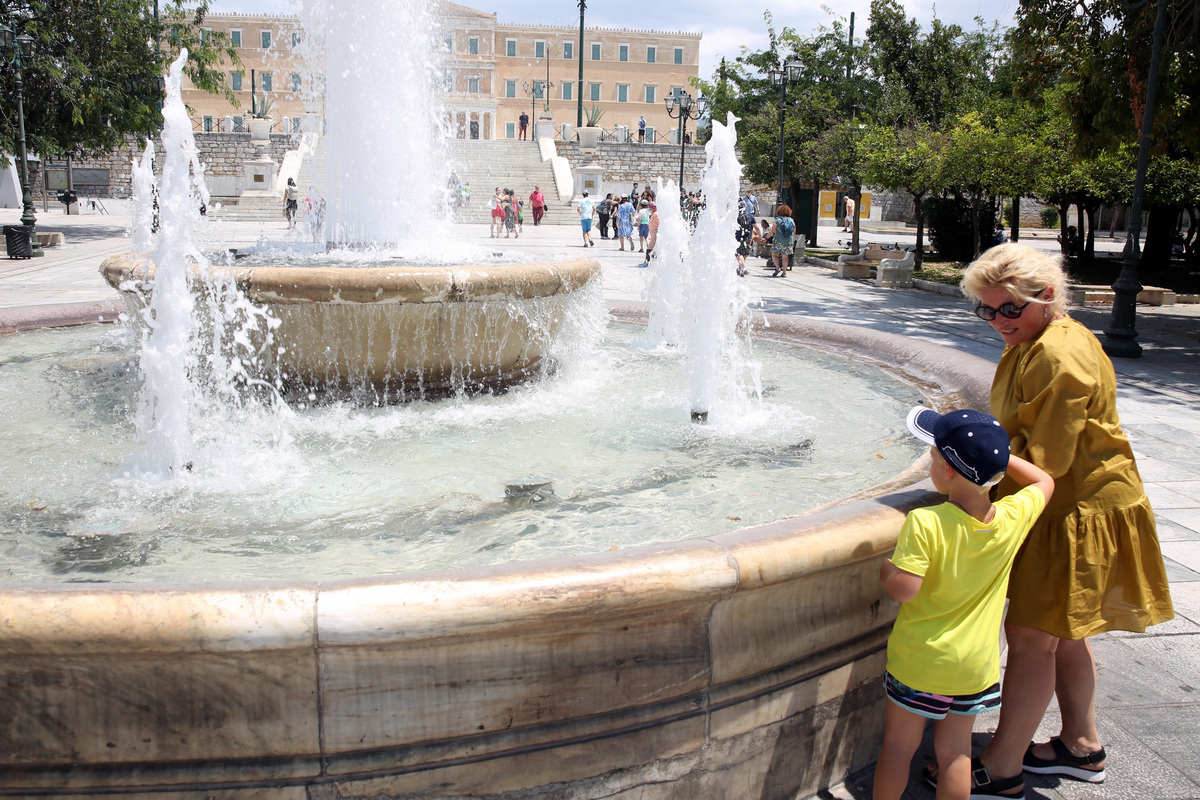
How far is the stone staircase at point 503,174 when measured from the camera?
34.4 meters

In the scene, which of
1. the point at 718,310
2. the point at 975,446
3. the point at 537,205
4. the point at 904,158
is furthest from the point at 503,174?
the point at 975,446

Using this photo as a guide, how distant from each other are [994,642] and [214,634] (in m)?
1.85

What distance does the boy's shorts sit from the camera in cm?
219

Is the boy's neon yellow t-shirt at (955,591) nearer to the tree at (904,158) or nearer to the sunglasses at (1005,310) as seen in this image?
the sunglasses at (1005,310)

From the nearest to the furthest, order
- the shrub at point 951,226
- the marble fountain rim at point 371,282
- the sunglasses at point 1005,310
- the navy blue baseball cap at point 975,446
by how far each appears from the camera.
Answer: the navy blue baseball cap at point 975,446 < the sunglasses at point 1005,310 < the marble fountain rim at point 371,282 < the shrub at point 951,226

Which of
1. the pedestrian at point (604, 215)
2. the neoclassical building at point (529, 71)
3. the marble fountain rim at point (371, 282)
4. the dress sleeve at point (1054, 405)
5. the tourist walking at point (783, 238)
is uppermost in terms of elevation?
the neoclassical building at point (529, 71)

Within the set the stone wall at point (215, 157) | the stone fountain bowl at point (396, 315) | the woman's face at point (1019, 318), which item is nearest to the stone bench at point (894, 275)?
the stone fountain bowl at point (396, 315)

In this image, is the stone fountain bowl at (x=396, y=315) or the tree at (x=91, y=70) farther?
the tree at (x=91, y=70)

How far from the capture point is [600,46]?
71875mm

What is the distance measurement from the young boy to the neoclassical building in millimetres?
→ 63002

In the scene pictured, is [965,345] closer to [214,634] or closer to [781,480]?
[781,480]

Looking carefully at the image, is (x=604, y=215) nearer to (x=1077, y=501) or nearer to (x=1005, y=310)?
(x=1005, y=310)

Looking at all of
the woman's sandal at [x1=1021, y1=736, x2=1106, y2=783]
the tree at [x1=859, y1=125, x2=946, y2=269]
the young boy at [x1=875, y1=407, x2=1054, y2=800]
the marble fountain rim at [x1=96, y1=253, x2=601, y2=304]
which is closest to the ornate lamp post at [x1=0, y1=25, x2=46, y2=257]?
the marble fountain rim at [x1=96, y1=253, x2=601, y2=304]

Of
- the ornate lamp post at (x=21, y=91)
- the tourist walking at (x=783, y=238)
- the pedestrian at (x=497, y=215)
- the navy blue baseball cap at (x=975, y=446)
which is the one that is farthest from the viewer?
the pedestrian at (x=497, y=215)
